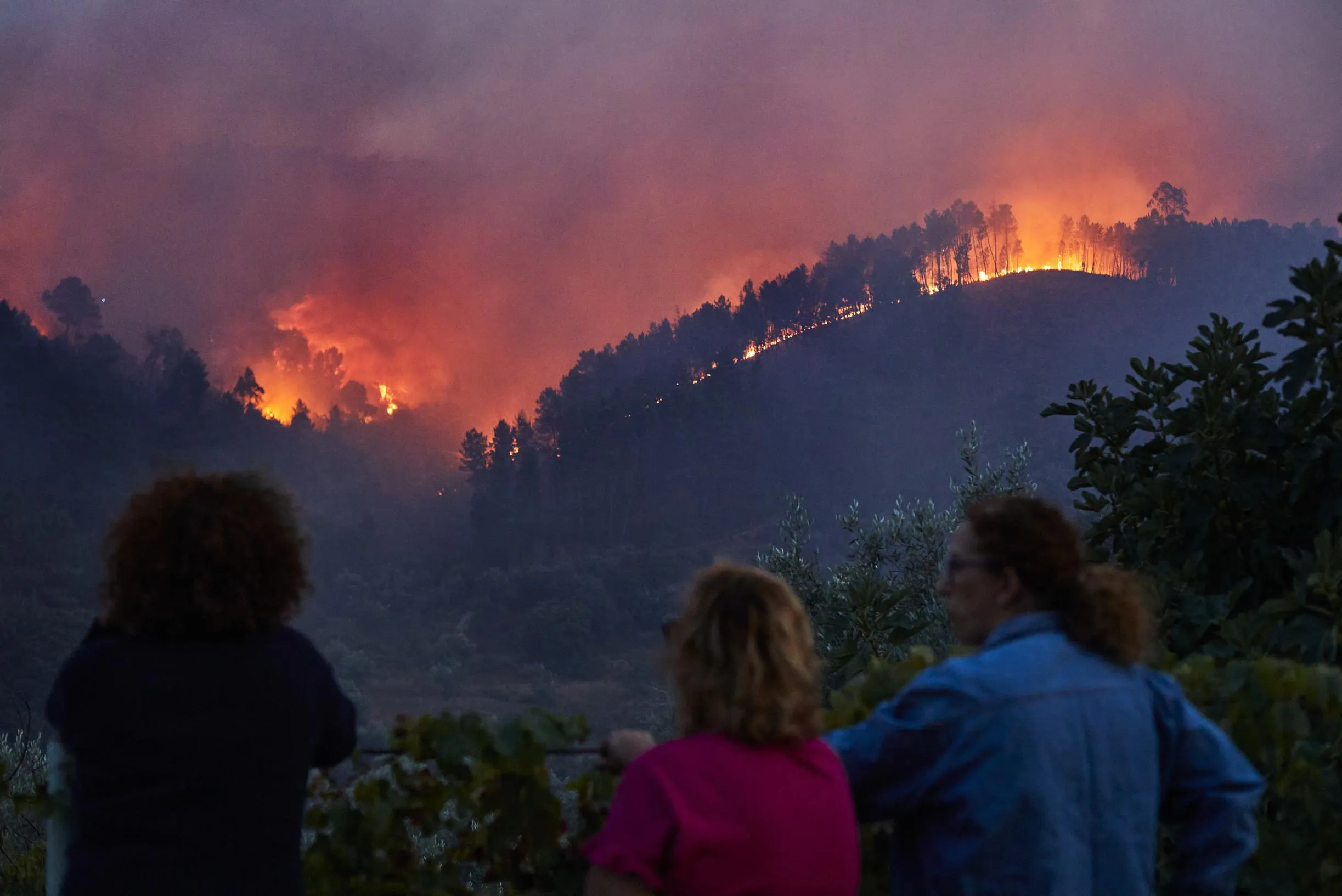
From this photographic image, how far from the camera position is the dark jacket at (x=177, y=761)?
1870mm

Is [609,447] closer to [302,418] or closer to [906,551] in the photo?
[302,418]

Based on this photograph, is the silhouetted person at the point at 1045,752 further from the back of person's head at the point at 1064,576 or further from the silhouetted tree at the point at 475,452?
the silhouetted tree at the point at 475,452

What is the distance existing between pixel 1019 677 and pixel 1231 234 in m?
122

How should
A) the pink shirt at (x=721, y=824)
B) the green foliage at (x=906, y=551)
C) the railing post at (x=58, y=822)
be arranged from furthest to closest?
the green foliage at (x=906, y=551), the railing post at (x=58, y=822), the pink shirt at (x=721, y=824)

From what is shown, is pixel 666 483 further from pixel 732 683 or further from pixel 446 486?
pixel 732 683

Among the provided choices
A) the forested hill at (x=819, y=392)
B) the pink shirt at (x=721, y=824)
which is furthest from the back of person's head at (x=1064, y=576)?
the forested hill at (x=819, y=392)

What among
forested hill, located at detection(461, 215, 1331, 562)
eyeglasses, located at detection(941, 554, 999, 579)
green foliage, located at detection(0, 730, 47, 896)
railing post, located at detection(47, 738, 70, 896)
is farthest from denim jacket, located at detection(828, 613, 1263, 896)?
forested hill, located at detection(461, 215, 1331, 562)

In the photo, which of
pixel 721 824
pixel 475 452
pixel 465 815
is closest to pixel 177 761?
pixel 465 815

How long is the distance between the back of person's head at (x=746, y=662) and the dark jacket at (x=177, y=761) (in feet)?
2.31

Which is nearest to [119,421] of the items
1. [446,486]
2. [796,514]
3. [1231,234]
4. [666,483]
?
[446,486]

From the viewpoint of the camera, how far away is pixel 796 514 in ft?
68.5

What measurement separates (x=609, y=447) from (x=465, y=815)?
3377 inches

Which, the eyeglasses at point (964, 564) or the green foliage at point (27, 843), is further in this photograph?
the green foliage at point (27, 843)

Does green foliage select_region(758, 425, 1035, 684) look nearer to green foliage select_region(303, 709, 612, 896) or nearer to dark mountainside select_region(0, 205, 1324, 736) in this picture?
green foliage select_region(303, 709, 612, 896)
